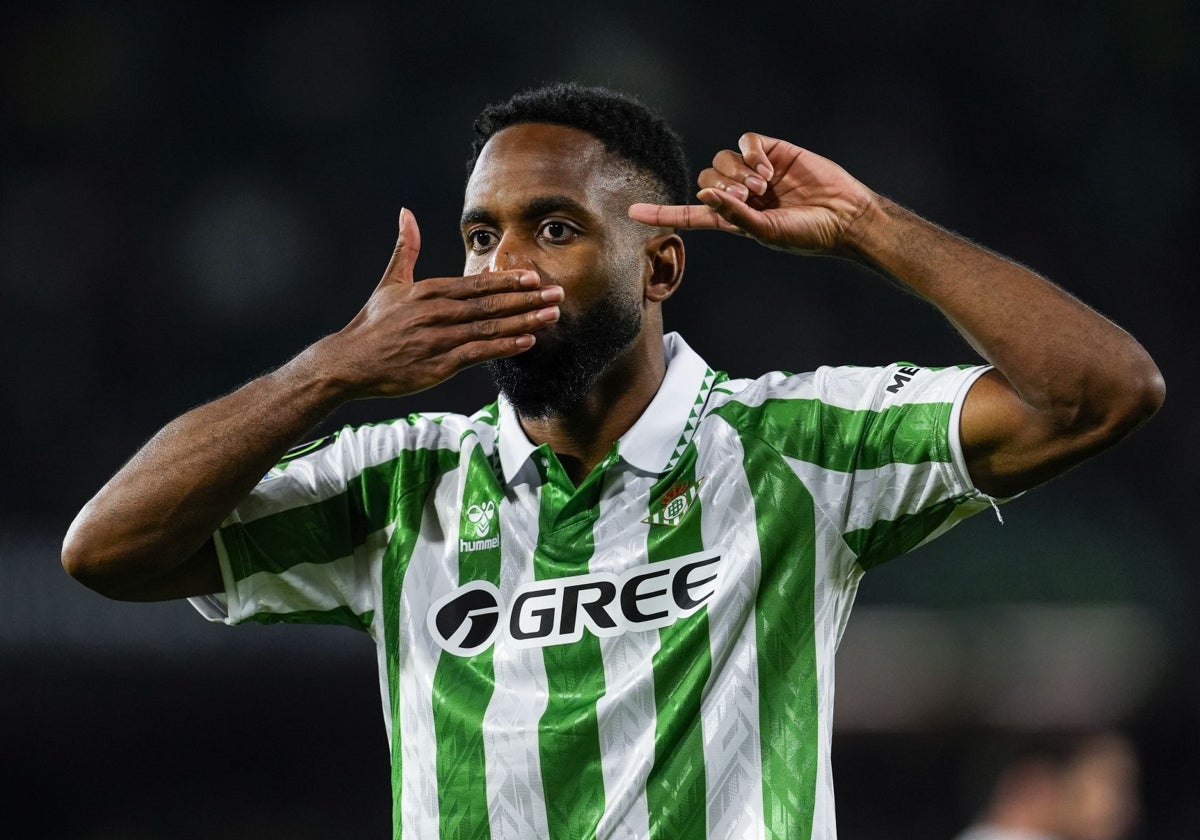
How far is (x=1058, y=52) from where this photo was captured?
6.56 metres

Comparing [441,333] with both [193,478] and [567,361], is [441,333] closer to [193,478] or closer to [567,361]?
[567,361]

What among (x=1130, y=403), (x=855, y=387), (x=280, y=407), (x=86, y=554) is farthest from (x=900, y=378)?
(x=86, y=554)

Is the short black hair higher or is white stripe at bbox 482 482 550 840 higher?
the short black hair

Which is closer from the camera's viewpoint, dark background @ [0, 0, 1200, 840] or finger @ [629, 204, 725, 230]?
finger @ [629, 204, 725, 230]

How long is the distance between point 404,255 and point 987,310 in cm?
90

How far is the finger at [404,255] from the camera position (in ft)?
6.80

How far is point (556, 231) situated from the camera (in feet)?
7.22

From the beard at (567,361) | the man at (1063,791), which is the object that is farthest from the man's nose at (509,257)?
the man at (1063,791)

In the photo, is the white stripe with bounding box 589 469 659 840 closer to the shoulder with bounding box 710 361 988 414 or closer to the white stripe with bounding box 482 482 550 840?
the white stripe with bounding box 482 482 550 840

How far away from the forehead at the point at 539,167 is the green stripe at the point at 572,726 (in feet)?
1.92

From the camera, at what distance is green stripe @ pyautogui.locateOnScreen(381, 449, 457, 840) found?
7.10ft

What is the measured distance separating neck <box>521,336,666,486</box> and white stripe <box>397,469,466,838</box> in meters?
0.17

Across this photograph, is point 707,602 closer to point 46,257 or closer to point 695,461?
point 695,461

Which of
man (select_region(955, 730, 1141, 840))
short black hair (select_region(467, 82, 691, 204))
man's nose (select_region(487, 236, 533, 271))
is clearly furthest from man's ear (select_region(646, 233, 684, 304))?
man (select_region(955, 730, 1141, 840))
